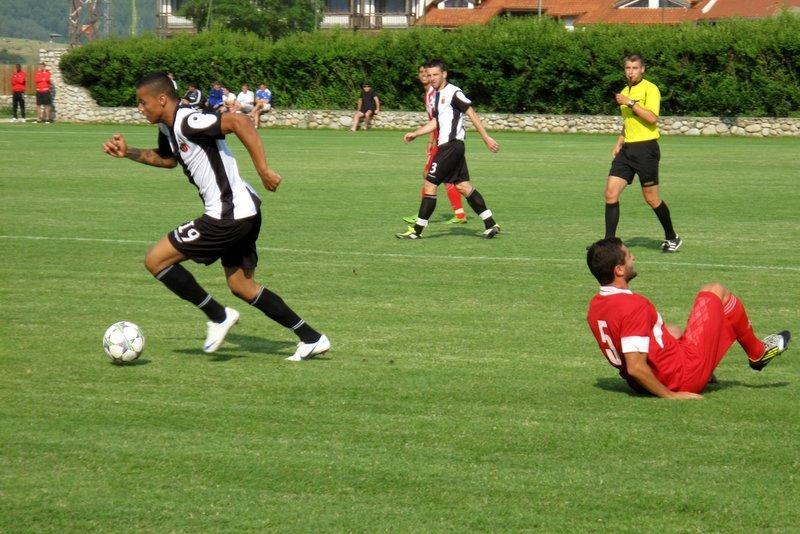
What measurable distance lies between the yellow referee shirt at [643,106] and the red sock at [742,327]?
6.62 m

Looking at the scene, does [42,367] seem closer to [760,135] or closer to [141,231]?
[141,231]

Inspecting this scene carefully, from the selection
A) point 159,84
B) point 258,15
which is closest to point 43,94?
point 159,84

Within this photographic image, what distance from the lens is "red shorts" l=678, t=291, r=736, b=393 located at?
22.2 feet

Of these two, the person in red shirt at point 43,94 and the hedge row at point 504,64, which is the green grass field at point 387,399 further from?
the person in red shirt at point 43,94

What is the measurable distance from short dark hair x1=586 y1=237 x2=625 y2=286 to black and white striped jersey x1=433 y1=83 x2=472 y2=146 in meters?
8.33

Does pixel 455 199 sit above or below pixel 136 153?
below

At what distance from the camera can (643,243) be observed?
14.5 meters

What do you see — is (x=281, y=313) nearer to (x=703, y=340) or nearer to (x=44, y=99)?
(x=703, y=340)

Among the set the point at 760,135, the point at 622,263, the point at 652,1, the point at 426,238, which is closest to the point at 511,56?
the point at 760,135

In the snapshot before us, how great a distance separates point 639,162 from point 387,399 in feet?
25.1

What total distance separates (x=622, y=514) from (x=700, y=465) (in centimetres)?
82

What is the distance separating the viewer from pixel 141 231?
15.1 m

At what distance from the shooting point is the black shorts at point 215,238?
774 cm

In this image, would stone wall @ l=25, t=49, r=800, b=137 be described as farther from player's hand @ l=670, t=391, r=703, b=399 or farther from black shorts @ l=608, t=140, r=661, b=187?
player's hand @ l=670, t=391, r=703, b=399
